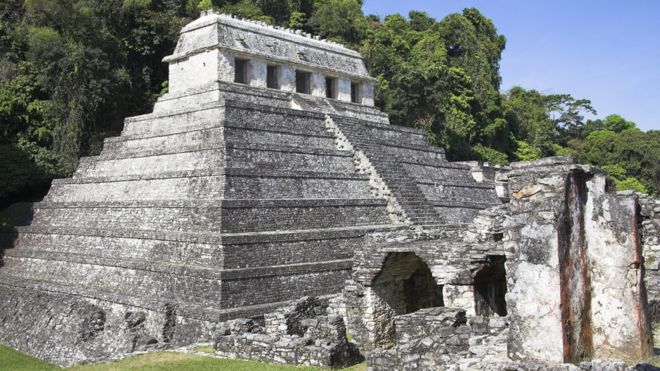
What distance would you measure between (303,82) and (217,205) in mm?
11971

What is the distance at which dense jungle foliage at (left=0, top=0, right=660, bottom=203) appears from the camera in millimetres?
26750

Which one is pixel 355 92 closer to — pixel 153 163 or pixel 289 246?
pixel 153 163

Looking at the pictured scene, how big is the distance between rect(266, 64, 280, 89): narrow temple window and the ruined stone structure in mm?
55

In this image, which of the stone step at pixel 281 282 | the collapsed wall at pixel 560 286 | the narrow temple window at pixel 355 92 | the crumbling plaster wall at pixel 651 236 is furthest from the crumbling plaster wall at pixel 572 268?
the narrow temple window at pixel 355 92

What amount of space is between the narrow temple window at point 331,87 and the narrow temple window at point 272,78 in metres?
3.02

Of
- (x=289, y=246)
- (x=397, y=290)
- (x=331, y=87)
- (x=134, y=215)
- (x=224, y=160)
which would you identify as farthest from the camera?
(x=331, y=87)

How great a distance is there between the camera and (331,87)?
26984 mm

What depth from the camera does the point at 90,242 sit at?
60.6 ft

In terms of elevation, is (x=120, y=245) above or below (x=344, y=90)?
below

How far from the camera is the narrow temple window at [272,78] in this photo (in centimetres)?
2434

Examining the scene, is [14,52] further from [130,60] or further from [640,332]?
[640,332]

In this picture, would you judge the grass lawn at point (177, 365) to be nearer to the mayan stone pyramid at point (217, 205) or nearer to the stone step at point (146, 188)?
the mayan stone pyramid at point (217, 205)

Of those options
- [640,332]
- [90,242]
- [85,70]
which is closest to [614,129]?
[85,70]

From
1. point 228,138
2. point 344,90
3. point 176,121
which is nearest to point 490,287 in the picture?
point 228,138
